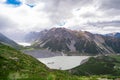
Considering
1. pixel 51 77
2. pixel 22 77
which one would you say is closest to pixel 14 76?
pixel 22 77

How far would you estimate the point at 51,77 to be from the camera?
17609 mm

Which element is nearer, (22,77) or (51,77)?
(51,77)

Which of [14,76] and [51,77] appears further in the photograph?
[14,76]

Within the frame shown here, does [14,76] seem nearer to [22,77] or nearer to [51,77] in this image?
[22,77]

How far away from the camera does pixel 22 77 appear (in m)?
20.7

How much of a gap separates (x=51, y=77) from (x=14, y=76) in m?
3.82

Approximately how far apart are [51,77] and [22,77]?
4.10 meters

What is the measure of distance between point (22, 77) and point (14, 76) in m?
1.09

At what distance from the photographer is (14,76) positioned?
1980 centimetres
